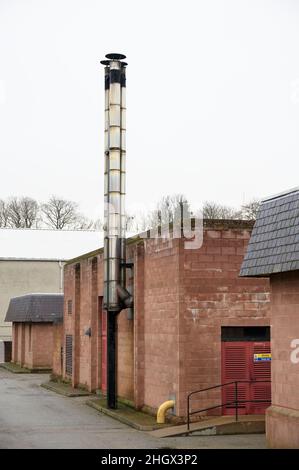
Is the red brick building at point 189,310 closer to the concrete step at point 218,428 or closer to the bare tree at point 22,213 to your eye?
the concrete step at point 218,428

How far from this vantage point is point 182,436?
19.6 metres

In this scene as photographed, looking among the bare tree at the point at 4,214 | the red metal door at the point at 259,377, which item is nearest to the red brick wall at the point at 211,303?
the red metal door at the point at 259,377

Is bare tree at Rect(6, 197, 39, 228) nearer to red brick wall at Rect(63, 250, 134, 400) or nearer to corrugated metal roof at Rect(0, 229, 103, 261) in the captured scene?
corrugated metal roof at Rect(0, 229, 103, 261)

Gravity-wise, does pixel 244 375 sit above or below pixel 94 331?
below

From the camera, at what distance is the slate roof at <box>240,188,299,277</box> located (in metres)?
15.6

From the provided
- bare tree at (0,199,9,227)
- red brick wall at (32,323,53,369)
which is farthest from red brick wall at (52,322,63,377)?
bare tree at (0,199,9,227)

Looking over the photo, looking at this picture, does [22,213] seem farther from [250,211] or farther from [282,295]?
[282,295]

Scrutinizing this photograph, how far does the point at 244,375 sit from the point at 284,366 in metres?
5.44

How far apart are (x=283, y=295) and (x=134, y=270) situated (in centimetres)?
923

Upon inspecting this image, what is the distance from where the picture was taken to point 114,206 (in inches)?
1006

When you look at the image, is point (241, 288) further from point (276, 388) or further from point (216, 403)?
point (276, 388)

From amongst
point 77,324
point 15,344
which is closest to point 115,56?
point 77,324

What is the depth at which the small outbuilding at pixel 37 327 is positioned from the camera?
46.6 m
